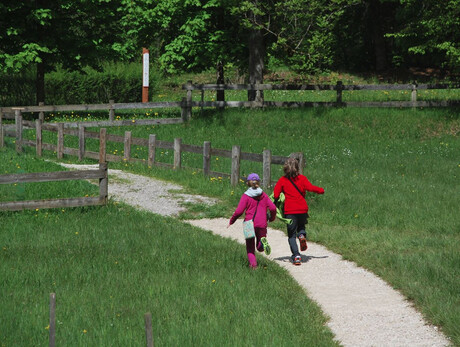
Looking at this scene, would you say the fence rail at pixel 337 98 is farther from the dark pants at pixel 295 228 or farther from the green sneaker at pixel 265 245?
the green sneaker at pixel 265 245

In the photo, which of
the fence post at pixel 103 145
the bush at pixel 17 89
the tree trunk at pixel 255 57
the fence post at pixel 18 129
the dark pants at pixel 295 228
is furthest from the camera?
the bush at pixel 17 89

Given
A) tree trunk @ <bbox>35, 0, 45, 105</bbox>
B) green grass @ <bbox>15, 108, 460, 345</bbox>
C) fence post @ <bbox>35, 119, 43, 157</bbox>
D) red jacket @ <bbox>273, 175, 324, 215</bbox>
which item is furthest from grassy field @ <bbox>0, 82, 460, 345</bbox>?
tree trunk @ <bbox>35, 0, 45, 105</bbox>

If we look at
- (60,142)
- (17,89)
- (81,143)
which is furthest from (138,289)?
(17,89)

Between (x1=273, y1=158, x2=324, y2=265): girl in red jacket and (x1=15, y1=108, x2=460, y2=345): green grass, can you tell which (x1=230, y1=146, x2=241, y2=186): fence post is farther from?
(x1=273, y1=158, x2=324, y2=265): girl in red jacket

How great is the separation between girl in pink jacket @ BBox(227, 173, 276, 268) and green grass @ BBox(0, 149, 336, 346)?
0.34 meters

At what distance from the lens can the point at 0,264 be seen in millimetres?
10883

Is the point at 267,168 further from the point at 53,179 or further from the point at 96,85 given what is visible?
the point at 96,85

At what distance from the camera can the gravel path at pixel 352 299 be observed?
323 inches

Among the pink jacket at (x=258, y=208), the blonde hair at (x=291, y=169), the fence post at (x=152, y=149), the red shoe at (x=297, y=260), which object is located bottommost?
the red shoe at (x=297, y=260)

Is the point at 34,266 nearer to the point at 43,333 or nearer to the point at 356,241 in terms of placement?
the point at 43,333

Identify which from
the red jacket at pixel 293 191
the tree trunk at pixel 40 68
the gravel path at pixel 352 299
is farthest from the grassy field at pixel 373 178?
the tree trunk at pixel 40 68

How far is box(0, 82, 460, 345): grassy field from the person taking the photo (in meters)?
11.0

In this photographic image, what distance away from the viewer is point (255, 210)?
10992mm

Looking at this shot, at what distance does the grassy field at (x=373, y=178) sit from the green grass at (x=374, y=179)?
0.08ft
